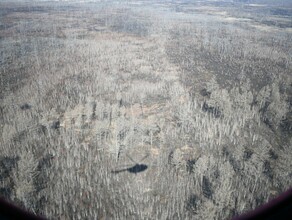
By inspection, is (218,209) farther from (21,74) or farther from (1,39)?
(1,39)

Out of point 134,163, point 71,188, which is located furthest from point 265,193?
point 71,188

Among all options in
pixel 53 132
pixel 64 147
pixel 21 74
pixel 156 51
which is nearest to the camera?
pixel 64 147

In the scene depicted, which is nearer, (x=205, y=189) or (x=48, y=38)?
(x=205, y=189)

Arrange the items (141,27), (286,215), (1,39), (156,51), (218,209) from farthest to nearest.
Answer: (141,27) → (1,39) → (156,51) → (218,209) → (286,215)

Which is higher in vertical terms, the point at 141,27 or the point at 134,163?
the point at 141,27

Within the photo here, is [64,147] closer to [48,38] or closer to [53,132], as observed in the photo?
[53,132]

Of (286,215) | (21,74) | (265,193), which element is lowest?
(265,193)

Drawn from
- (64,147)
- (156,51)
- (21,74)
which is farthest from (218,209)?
(156,51)
